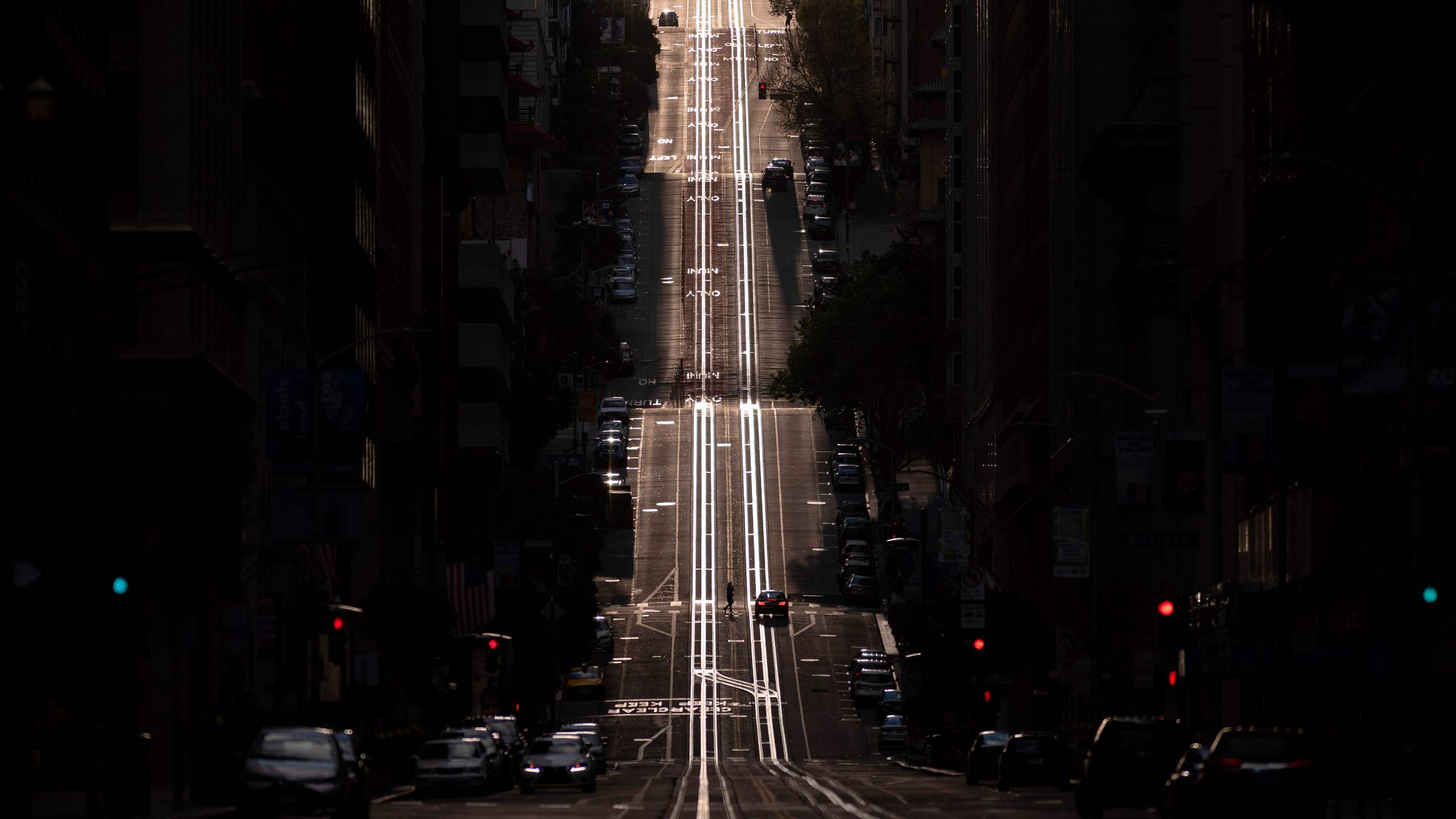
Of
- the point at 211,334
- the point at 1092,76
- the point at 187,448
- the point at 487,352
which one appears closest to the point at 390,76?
the point at 487,352

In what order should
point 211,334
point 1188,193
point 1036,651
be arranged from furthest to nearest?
point 1036,651, point 1188,193, point 211,334

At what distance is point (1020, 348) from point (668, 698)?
70.4 feet

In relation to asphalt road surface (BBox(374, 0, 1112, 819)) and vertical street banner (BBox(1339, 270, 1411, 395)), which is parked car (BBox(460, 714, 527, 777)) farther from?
vertical street banner (BBox(1339, 270, 1411, 395))

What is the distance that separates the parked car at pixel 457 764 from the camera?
185 feet

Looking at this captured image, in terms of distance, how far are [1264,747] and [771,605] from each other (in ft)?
283

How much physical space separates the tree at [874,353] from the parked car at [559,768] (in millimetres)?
94601

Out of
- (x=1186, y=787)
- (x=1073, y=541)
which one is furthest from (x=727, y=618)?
(x=1186, y=787)

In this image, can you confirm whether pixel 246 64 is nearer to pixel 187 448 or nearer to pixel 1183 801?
pixel 187 448

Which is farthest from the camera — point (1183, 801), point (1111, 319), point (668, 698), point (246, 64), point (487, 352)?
point (487, 352)

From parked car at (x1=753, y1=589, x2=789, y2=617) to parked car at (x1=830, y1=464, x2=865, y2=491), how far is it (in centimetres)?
2590

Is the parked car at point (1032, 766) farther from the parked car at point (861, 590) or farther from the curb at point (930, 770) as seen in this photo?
the parked car at point (861, 590)

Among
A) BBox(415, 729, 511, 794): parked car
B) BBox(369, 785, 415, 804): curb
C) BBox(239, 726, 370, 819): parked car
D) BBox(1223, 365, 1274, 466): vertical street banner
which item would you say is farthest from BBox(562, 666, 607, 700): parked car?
BBox(239, 726, 370, 819): parked car

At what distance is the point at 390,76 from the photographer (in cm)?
9906

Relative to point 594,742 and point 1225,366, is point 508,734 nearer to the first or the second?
point 594,742
